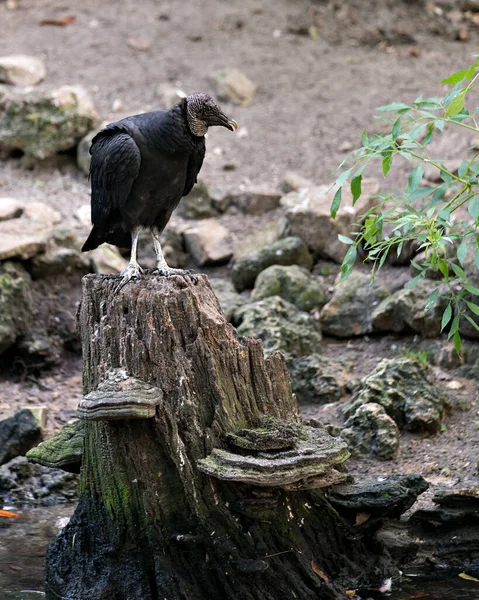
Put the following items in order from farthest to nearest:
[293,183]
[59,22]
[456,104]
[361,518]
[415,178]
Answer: [59,22], [293,183], [361,518], [415,178], [456,104]

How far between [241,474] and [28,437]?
2952 millimetres

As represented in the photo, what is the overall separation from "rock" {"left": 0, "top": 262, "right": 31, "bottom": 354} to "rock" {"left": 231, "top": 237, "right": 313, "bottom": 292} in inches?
75.5

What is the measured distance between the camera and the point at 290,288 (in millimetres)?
7391

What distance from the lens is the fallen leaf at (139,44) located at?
11172 millimetres

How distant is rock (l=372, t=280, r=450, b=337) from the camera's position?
6520 millimetres

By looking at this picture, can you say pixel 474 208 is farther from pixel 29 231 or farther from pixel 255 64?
pixel 255 64

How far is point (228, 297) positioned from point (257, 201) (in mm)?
1792

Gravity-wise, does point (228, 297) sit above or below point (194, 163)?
below

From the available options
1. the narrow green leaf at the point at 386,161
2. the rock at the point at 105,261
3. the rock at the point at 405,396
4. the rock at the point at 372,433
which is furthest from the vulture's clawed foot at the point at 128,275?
the rock at the point at 105,261

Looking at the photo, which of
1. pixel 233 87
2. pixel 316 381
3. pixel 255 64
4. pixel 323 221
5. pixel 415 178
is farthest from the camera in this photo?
pixel 255 64

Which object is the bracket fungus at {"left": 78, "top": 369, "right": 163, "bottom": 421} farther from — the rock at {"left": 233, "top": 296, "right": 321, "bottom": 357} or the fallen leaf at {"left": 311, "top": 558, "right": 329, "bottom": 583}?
the rock at {"left": 233, "top": 296, "right": 321, "bottom": 357}

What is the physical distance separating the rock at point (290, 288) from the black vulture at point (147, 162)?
7.66 feet

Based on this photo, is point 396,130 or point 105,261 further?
point 105,261

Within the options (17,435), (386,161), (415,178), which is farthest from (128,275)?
(17,435)
